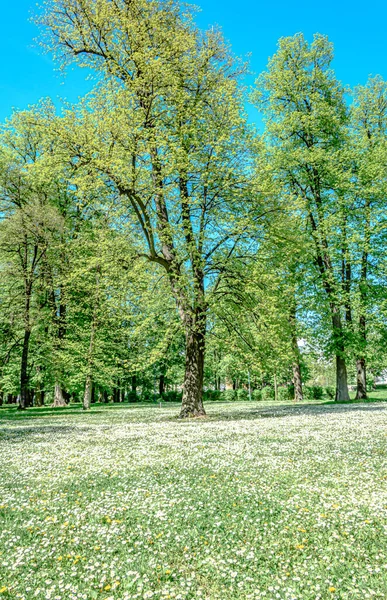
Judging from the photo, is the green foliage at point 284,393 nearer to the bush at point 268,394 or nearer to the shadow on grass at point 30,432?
the bush at point 268,394

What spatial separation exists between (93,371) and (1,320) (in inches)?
341

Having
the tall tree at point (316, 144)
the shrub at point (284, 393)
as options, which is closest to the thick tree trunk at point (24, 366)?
the tall tree at point (316, 144)

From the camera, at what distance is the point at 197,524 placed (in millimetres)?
5551

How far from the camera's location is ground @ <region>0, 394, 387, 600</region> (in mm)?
4160

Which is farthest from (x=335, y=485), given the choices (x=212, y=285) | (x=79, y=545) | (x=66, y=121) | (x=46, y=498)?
(x=66, y=121)

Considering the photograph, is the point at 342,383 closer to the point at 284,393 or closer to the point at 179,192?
the point at 179,192

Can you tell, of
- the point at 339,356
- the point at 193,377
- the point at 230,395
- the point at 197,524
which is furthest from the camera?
the point at 230,395

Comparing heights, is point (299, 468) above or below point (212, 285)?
below

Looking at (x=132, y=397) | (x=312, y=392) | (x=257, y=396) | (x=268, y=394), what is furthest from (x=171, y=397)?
(x=312, y=392)

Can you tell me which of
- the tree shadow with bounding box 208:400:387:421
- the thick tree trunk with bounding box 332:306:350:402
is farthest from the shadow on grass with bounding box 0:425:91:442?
the thick tree trunk with bounding box 332:306:350:402

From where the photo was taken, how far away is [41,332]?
109 feet

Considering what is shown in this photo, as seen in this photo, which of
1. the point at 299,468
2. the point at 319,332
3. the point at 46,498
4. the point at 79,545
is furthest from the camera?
the point at 319,332

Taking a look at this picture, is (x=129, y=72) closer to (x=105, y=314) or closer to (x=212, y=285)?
(x=212, y=285)

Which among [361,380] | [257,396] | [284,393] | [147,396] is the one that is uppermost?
[361,380]
